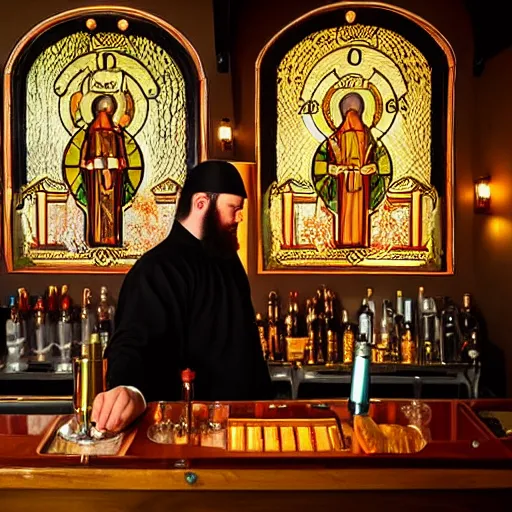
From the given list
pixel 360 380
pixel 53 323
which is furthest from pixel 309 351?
pixel 360 380

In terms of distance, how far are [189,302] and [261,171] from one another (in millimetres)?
2847

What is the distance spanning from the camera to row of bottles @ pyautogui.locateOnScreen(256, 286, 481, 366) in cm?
555

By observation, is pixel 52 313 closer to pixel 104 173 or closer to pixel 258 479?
pixel 104 173

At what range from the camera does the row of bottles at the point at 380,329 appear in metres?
5.55

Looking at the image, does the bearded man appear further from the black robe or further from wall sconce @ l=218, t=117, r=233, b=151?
wall sconce @ l=218, t=117, r=233, b=151

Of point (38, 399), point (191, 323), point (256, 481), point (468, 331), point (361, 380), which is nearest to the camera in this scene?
point (256, 481)

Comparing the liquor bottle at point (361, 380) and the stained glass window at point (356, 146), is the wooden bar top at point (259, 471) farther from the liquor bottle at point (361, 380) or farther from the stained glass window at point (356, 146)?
the stained glass window at point (356, 146)

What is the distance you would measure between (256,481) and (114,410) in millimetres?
520

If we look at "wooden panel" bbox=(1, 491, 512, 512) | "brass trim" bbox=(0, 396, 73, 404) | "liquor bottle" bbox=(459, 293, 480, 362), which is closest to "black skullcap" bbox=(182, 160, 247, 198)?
"brass trim" bbox=(0, 396, 73, 404)

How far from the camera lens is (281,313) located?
5.97 metres

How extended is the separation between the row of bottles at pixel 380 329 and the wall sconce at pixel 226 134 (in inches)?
47.7

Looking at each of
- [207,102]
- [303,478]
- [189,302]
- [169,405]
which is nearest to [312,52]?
[207,102]

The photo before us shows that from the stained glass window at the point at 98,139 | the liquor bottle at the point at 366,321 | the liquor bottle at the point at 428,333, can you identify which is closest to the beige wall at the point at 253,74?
the stained glass window at the point at 98,139

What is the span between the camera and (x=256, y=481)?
1.95 meters
